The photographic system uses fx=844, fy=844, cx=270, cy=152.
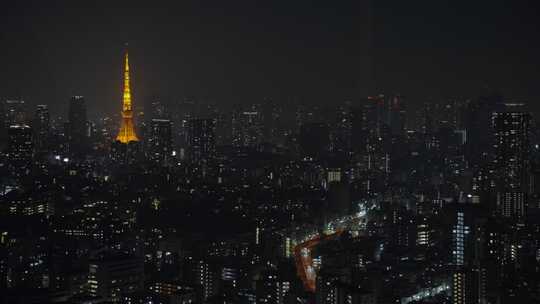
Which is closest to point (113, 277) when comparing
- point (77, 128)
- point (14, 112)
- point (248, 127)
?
point (14, 112)

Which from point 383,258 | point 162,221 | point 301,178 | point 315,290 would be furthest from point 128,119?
point 315,290

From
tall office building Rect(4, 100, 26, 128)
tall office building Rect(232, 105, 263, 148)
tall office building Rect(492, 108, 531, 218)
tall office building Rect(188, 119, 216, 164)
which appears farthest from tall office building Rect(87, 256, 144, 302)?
tall office building Rect(232, 105, 263, 148)

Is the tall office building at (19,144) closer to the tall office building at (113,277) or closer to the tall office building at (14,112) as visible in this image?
the tall office building at (14,112)

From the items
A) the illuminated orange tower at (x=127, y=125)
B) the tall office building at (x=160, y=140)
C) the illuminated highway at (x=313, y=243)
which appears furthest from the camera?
the tall office building at (x=160, y=140)

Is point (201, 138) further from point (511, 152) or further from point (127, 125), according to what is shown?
point (511, 152)

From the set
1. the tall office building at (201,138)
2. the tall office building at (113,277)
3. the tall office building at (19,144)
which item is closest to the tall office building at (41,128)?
the tall office building at (19,144)
